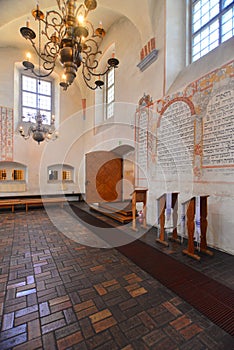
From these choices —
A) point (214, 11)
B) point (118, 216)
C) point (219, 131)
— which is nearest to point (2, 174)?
point (118, 216)

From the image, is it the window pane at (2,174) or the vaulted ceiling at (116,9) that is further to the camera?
the window pane at (2,174)

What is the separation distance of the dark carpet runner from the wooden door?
12.4ft

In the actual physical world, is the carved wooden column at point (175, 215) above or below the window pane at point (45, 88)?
below

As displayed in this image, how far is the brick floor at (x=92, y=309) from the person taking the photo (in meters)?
1.24

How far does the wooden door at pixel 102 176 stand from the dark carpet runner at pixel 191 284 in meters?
3.78

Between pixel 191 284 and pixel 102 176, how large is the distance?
4932mm

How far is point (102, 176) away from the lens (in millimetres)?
6523

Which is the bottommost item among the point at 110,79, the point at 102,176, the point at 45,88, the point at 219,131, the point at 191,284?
the point at 191,284

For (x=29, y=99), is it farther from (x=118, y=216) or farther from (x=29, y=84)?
(x=118, y=216)

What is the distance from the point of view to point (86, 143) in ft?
27.7

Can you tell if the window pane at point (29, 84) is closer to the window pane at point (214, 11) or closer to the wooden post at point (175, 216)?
the window pane at point (214, 11)

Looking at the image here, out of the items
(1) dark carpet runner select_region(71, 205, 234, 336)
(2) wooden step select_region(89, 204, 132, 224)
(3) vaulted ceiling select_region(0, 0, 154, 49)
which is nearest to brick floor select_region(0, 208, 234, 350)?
(1) dark carpet runner select_region(71, 205, 234, 336)

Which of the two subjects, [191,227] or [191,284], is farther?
[191,227]

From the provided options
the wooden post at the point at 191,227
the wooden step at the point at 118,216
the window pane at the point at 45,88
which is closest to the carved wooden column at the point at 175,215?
the wooden post at the point at 191,227
